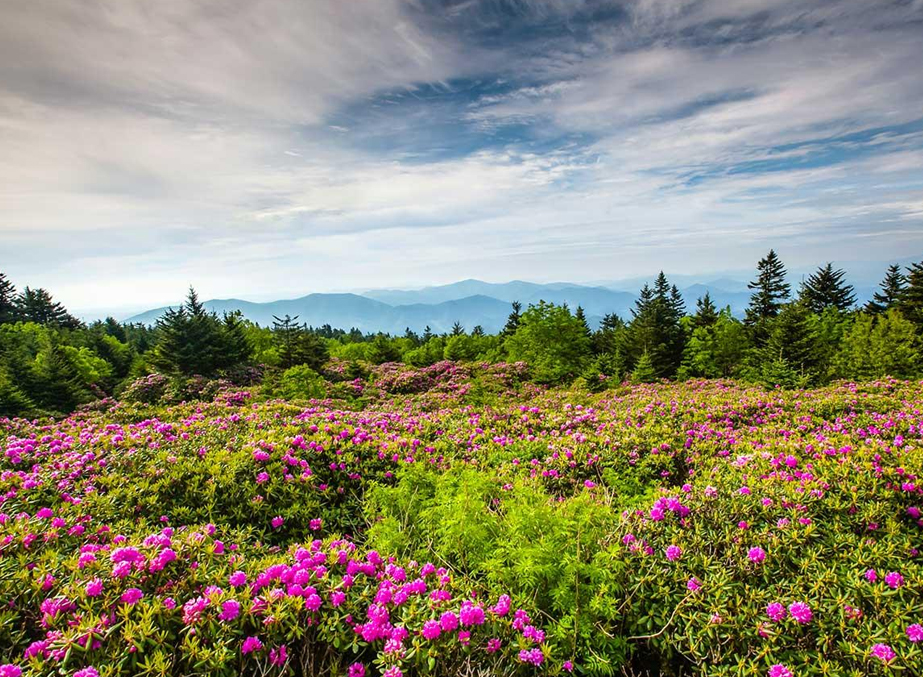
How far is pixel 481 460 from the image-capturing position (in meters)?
6.52

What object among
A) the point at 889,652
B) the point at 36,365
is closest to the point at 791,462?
the point at 889,652

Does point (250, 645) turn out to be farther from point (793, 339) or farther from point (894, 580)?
point (793, 339)

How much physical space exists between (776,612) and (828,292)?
50.9 m

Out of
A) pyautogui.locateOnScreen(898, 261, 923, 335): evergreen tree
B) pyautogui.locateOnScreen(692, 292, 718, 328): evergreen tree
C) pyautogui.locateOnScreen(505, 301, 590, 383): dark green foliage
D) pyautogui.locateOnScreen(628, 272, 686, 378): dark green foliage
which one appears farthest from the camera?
pyautogui.locateOnScreen(692, 292, 718, 328): evergreen tree

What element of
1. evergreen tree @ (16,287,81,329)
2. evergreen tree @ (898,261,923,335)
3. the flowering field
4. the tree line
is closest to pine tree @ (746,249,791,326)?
the tree line

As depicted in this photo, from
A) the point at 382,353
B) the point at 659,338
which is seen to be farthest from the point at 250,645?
the point at 659,338

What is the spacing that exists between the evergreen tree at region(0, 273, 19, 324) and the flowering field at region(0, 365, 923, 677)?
6494 centimetres

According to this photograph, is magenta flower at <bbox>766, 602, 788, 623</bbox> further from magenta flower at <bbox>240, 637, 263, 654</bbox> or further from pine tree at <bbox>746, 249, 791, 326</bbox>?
pine tree at <bbox>746, 249, 791, 326</bbox>

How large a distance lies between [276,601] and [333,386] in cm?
1728

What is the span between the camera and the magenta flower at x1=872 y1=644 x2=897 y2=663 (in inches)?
101

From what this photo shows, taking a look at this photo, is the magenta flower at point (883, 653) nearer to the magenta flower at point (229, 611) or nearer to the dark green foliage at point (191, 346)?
the magenta flower at point (229, 611)

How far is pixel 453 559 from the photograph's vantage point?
13.2 ft

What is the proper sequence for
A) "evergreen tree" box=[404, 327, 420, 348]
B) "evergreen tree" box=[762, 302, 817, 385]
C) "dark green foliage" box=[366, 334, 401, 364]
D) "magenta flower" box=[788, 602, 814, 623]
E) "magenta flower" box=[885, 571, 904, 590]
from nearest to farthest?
"magenta flower" box=[788, 602, 814, 623] → "magenta flower" box=[885, 571, 904, 590] → "evergreen tree" box=[762, 302, 817, 385] → "dark green foliage" box=[366, 334, 401, 364] → "evergreen tree" box=[404, 327, 420, 348]

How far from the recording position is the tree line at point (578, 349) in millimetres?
20109
